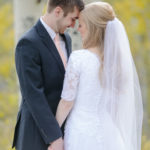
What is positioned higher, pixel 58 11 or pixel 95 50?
pixel 58 11

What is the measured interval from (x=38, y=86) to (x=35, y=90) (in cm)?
5

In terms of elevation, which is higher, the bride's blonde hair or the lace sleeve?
the bride's blonde hair

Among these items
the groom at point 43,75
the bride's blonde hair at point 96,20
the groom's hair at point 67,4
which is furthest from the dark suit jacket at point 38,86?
the bride's blonde hair at point 96,20

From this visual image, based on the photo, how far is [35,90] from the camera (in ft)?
10.4

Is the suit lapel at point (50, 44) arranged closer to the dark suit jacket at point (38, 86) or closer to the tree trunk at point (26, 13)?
the dark suit jacket at point (38, 86)

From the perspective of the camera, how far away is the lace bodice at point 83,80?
3180 millimetres

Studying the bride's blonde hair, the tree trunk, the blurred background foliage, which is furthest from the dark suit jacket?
the blurred background foliage

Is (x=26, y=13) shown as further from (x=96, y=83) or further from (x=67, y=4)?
(x=96, y=83)

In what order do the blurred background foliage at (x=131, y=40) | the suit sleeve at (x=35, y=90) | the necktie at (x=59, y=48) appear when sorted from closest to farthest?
the suit sleeve at (x=35, y=90) → the necktie at (x=59, y=48) → the blurred background foliage at (x=131, y=40)

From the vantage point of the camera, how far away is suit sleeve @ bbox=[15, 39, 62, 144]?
3.17 m

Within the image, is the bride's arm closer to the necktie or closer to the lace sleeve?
the lace sleeve

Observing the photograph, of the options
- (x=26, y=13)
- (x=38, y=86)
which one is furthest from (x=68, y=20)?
(x=26, y=13)

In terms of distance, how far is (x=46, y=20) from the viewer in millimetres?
3424

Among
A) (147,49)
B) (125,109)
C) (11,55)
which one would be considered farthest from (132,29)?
(125,109)
